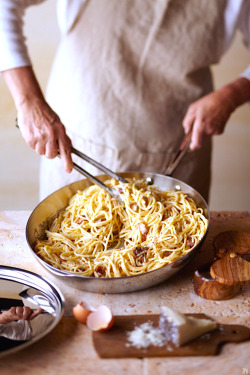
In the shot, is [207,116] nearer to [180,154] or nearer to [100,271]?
[180,154]

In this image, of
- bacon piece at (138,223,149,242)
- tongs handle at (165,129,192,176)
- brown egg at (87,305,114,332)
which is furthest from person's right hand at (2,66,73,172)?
brown egg at (87,305,114,332)

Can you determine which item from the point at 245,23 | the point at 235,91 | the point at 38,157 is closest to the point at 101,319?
the point at 235,91

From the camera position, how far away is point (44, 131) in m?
1.62

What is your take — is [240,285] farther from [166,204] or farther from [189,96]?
[189,96]

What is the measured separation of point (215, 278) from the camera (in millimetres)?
1318

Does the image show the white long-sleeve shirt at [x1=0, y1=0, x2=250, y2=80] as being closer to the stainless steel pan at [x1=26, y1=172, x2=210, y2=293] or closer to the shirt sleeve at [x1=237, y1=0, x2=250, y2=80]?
the shirt sleeve at [x1=237, y1=0, x2=250, y2=80]

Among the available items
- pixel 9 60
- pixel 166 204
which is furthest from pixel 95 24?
pixel 166 204

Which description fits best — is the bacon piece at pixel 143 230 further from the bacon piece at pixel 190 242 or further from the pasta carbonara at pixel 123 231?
the bacon piece at pixel 190 242

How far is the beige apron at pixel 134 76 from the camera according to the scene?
1.88m

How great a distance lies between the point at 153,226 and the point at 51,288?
15.0 inches

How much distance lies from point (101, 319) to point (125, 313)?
9 cm

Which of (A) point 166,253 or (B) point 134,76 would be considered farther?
(B) point 134,76

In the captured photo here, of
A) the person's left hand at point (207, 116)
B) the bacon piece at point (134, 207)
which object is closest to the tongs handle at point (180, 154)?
the person's left hand at point (207, 116)

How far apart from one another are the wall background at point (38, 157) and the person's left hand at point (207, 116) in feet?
4.95
